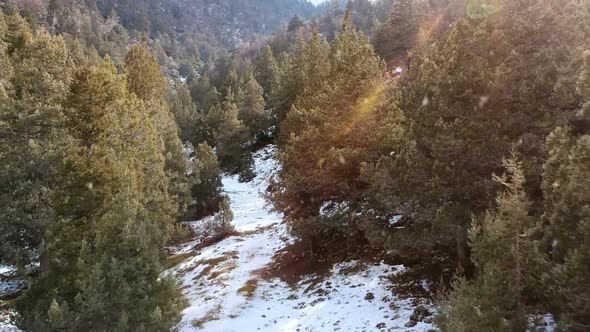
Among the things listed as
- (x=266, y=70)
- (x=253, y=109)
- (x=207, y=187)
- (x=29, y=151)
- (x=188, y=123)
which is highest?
(x=266, y=70)

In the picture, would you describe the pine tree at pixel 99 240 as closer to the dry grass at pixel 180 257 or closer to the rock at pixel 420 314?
the rock at pixel 420 314

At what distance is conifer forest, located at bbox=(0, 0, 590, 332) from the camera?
Answer: 8008 mm

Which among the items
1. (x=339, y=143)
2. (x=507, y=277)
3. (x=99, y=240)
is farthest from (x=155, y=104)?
(x=507, y=277)

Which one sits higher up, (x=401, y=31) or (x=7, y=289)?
(x=401, y=31)

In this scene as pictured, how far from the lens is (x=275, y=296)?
703 inches

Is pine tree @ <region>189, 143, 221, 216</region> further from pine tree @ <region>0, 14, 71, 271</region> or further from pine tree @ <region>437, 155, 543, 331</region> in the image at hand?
pine tree @ <region>437, 155, 543, 331</region>

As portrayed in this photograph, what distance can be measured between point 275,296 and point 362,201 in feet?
17.4

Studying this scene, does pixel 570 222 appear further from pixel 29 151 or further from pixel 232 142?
pixel 232 142

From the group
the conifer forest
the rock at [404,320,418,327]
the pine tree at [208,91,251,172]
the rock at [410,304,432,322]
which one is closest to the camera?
the conifer forest

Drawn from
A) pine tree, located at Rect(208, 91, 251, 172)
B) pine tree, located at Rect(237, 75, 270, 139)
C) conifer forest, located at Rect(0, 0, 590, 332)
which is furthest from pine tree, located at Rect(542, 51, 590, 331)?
pine tree, located at Rect(237, 75, 270, 139)

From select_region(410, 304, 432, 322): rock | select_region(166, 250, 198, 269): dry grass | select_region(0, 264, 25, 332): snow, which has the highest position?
select_region(0, 264, 25, 332): snow

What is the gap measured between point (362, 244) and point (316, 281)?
124 inches

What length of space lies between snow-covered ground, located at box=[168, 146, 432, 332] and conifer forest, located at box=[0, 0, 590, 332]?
0.33 ft

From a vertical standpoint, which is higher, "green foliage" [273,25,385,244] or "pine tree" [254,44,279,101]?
"pine tree" [254,44,279,101]
